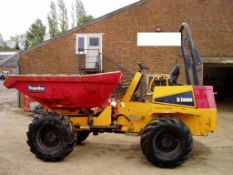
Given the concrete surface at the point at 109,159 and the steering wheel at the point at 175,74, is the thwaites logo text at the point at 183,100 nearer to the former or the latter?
the steering wheel at the point at 175,74

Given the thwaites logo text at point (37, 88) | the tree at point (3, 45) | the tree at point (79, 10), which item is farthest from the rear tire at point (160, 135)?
the tree at point (3, 45)

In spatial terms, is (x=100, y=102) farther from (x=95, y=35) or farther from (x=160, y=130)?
(x=95, y=35)

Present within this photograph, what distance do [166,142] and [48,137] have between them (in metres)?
2.59

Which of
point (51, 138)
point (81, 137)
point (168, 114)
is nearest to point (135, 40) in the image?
point (81, 137)

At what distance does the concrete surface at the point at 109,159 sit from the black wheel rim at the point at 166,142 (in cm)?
43

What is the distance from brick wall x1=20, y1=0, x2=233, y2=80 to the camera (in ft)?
61.3

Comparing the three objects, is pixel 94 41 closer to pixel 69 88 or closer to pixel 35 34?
pixel 69 88

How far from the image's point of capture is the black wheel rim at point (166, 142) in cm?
819

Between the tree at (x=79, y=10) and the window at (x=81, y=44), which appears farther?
the tree at (x=79, y=10)

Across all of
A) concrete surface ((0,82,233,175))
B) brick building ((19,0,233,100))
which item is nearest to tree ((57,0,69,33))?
brick building ((19,0,233,100))

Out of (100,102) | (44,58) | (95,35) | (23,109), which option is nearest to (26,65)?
(44,58)

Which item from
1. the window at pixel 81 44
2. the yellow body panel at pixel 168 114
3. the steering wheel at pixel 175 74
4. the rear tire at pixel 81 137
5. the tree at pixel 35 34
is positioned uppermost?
the tree at pixel 35 34

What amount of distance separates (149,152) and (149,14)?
1186cm

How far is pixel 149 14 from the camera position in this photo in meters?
18.8
